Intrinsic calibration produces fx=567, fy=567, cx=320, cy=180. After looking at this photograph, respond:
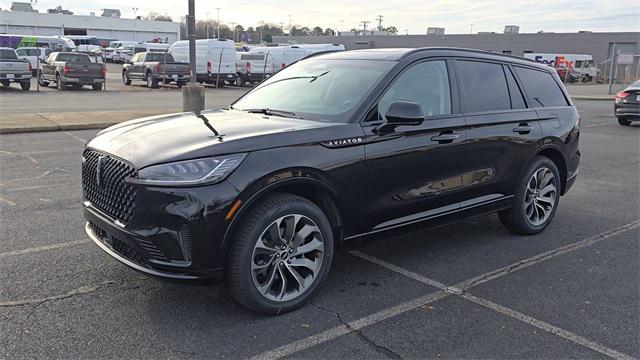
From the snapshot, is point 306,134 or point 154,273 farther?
point 306,134

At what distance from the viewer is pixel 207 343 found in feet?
11.2

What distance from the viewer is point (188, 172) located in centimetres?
345

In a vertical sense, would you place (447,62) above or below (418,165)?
above

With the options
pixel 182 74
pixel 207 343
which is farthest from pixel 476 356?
pixel 182 74

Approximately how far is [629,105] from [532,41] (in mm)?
60977

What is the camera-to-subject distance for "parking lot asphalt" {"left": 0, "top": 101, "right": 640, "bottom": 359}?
11.2ft

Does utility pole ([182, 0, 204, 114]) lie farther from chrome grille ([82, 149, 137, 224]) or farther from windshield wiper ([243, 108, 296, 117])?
chrome grille ([82, 149, 137, 224])

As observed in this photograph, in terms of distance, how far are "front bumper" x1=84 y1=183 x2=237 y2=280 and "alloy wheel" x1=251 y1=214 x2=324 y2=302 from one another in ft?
0.98

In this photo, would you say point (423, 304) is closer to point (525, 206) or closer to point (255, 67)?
point (525, 206)

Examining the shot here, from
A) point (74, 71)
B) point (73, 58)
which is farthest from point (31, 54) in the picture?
point (74, 71)

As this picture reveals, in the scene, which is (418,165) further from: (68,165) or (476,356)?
→ (68,165)

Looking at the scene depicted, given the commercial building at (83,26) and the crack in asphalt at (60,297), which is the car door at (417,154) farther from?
the commercial building at (83,26)

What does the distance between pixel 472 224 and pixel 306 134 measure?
9.86 ft

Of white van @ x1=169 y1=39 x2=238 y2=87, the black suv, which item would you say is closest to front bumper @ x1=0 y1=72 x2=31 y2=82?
white van @ x1=169 y1=39 x2=238 y2=87
